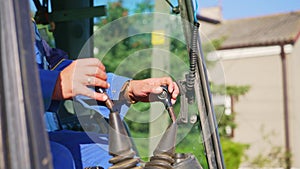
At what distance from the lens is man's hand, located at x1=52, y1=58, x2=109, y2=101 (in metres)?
1.30

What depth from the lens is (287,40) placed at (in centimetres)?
1548

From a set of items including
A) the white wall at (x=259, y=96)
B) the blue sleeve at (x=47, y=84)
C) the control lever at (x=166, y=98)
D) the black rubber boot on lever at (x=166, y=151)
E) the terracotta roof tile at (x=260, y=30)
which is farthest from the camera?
the terracotta roof tile at (x=260, y=30)

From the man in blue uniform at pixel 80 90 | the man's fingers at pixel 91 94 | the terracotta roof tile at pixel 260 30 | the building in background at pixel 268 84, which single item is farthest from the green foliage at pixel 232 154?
the man's fingers at pixel 91 94

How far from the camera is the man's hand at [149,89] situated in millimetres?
1823

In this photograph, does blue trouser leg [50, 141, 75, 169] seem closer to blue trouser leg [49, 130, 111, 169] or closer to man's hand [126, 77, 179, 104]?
blue trouser leg [49, 130, 111, 169]

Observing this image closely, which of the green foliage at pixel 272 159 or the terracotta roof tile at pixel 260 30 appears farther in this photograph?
the terracotta roof tile at pixel 260 30

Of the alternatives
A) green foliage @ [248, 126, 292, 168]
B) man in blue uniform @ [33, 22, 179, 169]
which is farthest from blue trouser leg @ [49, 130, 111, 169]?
green foliage @ [248, 126, 292, 168]

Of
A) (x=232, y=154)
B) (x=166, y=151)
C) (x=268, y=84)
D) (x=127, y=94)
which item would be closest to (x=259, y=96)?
(x=268, y=84)

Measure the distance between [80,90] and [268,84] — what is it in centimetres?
1478

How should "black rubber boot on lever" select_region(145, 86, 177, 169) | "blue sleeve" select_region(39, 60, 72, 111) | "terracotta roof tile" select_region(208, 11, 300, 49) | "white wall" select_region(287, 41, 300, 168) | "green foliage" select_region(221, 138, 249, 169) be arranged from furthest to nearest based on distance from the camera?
"terracotta roof tile" select_region(208, 11, 300, 49), "white wall" select_region(287, 41, 300, 168), "green foliage" select_region(221, 138, 249, 169), "black rubber boot on lever" select_region(145, 86, 177, 169), "blue sleeve" select_region(39, 60, 72, 111)

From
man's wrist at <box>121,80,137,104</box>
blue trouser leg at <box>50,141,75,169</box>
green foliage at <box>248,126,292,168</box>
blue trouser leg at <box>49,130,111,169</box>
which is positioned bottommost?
green foliage at <box>248,126,292,168</box>

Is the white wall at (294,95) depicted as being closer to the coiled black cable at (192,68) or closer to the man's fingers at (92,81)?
the coiled black cable at (192,68)

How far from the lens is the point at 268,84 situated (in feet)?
51.5

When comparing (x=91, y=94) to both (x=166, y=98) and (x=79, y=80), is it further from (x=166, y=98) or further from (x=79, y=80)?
(x=166, y=98)
